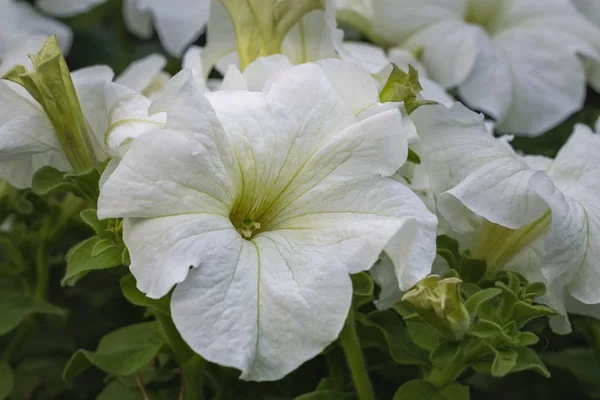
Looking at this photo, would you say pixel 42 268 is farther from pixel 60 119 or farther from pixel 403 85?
pixel 403 85

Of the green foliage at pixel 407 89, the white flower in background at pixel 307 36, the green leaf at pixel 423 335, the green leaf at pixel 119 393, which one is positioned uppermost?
the green foliage at pixel 407 89

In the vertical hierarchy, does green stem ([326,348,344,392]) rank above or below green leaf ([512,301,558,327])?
below

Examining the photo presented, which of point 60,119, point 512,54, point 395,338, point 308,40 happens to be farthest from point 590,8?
point 60,119

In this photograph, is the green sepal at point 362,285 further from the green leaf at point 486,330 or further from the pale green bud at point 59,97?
the pale green bud at point 59,97

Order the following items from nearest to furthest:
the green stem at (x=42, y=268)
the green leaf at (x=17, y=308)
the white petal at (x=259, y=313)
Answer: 1. the white petal at (x=259, y=313)
2. the green leaf at (x=17, y=308)
3. the green stem at (x=42, y=268)

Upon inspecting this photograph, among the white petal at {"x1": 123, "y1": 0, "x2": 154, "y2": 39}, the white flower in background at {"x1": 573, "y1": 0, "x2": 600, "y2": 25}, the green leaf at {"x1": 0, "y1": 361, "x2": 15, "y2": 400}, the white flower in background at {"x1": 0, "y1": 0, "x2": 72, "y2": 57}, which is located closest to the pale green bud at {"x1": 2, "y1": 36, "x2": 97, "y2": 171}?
the green leaf at {"x1": 0, "y1": 361, "x2": 15, "y2": 400}

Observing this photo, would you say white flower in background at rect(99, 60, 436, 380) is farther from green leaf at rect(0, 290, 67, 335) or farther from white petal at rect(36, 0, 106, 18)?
white petal at rect(36, 0, 106, 18)

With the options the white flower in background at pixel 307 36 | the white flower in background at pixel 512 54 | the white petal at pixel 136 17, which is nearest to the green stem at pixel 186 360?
the white flower in background at pixel 307 36
